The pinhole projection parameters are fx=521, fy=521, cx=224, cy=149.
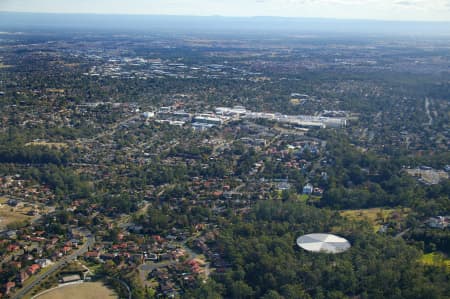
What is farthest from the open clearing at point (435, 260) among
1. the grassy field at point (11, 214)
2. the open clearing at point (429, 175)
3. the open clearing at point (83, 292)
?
the grassy field at point (11, 214)

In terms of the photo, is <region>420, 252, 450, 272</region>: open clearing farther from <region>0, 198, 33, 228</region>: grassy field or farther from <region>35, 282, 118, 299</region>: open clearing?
<region>0, 198, 33, 228</region>: grassy field

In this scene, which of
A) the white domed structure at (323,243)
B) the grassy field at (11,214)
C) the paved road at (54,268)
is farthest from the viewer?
the grassy field at (11,214)

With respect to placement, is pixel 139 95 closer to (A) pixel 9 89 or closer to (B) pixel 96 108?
(B) pixel 96 108

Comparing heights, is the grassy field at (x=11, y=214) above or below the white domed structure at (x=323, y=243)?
below

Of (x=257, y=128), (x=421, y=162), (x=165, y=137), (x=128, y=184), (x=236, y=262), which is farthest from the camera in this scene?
(x=257, y=128)

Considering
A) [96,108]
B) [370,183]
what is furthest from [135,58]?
[370,183]

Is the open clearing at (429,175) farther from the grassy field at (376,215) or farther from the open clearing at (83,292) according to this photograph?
the open clearing at (83,292)
